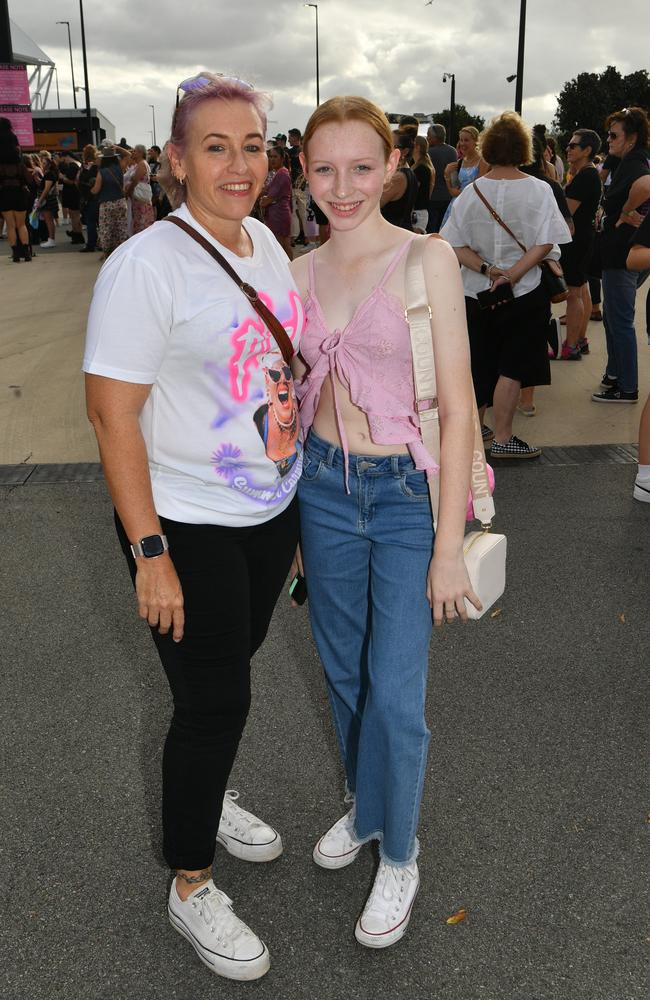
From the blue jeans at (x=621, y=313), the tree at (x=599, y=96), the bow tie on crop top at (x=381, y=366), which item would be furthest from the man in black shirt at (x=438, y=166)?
the tree at (x=599, y=96)

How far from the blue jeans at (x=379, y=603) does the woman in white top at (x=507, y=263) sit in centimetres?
378

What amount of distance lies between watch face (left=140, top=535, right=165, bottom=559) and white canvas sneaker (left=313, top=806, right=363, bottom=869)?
1085 mm

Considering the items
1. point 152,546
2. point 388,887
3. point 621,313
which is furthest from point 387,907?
point 621,313

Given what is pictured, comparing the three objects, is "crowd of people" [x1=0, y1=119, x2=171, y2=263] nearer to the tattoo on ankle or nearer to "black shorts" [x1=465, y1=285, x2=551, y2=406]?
"black shorts" [x1=465, y1=285, x2=551, y2=406]

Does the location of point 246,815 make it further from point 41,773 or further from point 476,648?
point 476,648

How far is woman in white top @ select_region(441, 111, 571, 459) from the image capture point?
18.5 ft

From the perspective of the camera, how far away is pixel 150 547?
2.01 meters

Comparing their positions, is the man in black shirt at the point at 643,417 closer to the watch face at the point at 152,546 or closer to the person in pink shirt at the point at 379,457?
the person in pink shirt at the point at 379,457

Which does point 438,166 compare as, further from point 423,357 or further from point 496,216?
point 423,357

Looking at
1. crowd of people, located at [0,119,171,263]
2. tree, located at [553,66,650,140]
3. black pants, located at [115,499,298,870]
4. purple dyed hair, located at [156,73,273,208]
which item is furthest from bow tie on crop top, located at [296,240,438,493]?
tree, located at [553,66,650,140]

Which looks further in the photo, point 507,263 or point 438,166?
point 438,166

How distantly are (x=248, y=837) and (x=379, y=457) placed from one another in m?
1.17

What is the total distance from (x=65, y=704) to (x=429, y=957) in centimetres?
167

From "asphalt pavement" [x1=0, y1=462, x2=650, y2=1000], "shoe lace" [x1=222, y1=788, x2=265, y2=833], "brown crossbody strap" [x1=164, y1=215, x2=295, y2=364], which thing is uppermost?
"brown crossbody strap" [x1=164, y1=215, x2=295, y2=364]
